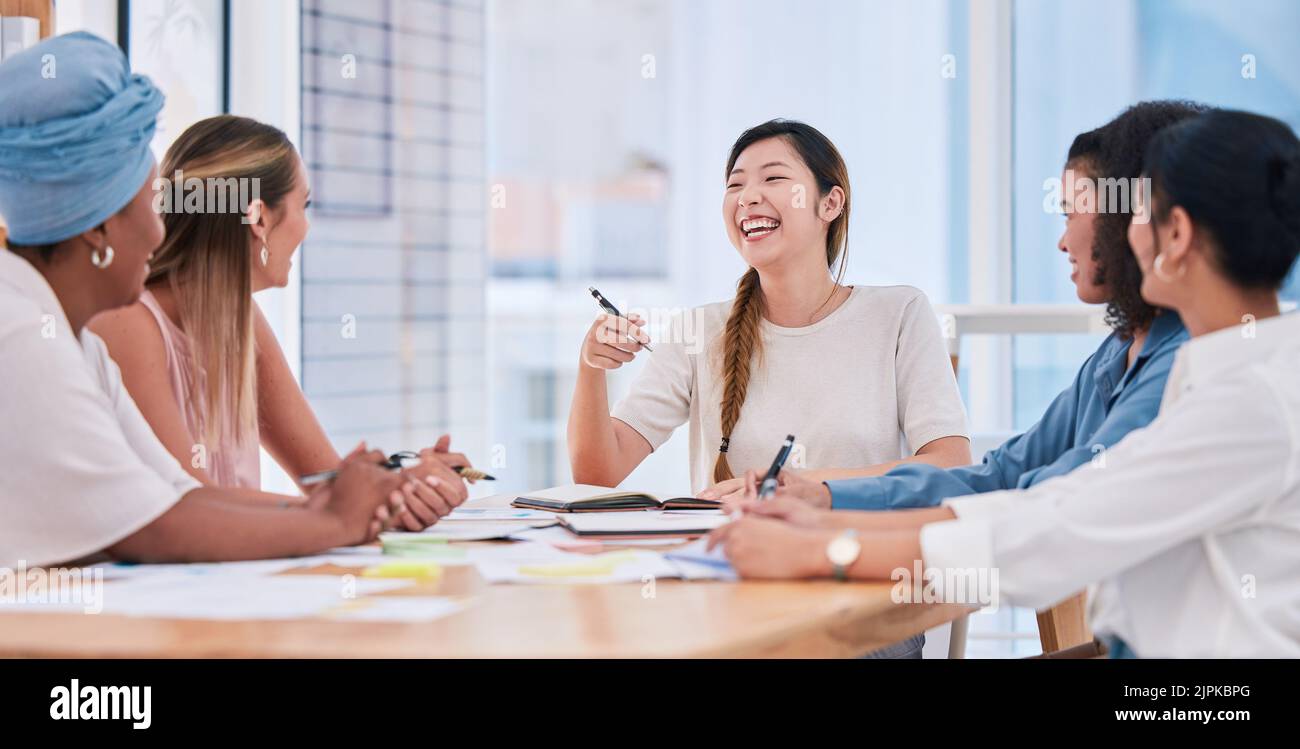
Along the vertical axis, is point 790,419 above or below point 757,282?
below

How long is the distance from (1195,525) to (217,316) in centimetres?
142

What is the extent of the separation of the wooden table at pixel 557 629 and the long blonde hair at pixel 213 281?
659 millimetres

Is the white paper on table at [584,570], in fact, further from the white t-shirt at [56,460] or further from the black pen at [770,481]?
the white t-shirt at [56,460]

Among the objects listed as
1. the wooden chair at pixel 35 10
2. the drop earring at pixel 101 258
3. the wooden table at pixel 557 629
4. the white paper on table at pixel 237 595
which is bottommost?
the wooden table at pixel 557 629

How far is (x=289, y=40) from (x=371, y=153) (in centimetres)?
45

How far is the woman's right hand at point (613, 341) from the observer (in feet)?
6.91

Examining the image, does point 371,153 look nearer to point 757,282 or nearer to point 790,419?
point 757,282

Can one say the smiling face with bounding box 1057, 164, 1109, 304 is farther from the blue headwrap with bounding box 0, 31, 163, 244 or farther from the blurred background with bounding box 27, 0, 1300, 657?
the blurred background with bounding box 27, 0, 1300, 657

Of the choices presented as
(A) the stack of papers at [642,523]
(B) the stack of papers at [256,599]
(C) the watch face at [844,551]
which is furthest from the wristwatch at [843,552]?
(B) the stack of papers at [256,599]

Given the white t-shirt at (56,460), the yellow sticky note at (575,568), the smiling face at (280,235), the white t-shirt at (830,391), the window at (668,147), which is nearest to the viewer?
the white t-shirt at (56,460)

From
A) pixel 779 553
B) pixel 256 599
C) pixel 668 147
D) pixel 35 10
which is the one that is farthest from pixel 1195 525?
pixel 668 147
